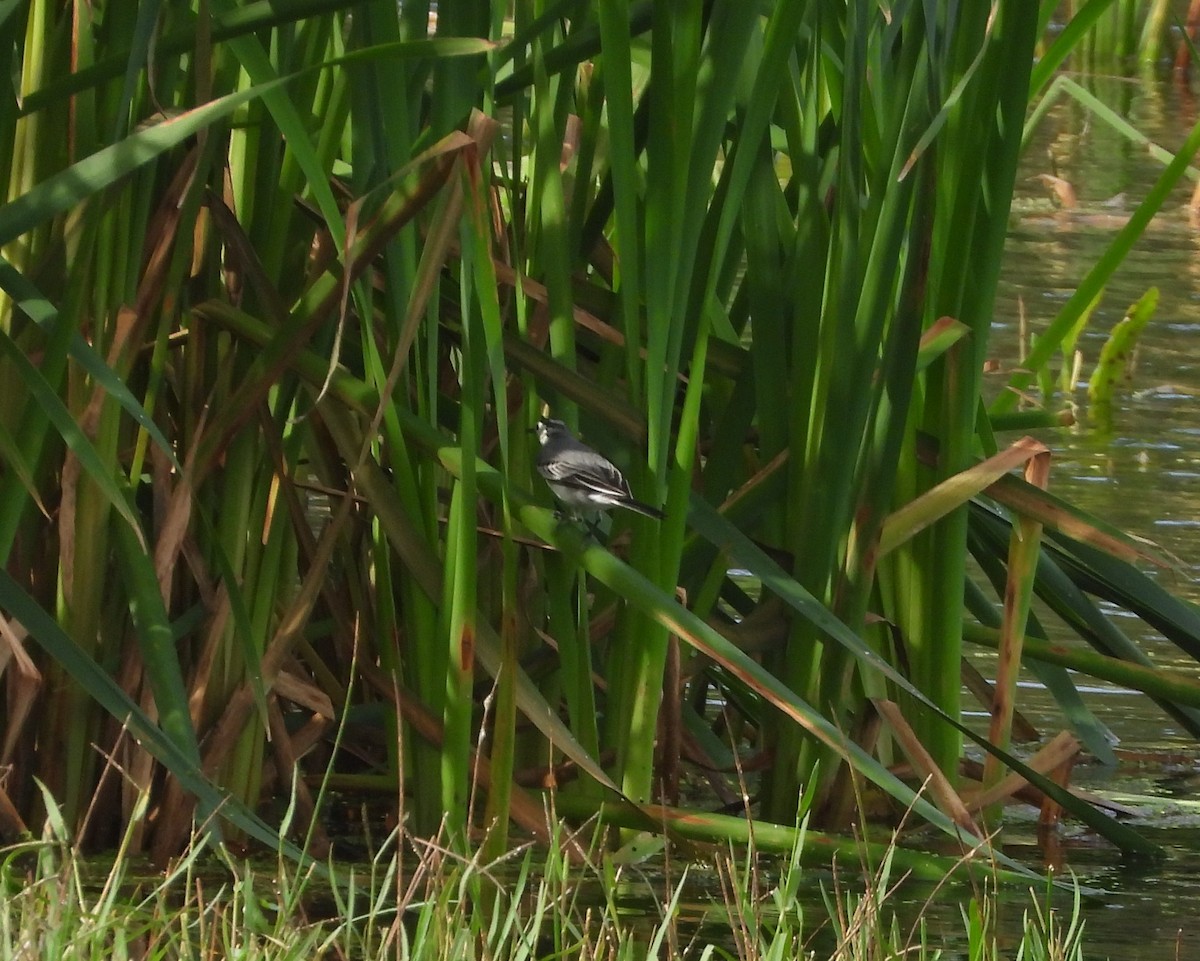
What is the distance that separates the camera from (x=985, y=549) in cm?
379

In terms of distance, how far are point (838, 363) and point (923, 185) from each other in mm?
282

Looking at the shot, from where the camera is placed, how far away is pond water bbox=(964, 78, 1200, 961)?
3457mm

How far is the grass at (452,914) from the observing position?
228 cm

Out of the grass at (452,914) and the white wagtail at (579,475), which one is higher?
the white wagtail at (579,475)

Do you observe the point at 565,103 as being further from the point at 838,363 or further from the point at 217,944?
the point at 217,944

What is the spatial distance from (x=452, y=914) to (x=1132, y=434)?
482 cm

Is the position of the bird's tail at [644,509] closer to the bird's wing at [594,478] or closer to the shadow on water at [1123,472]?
the bird's wing at [594,478]

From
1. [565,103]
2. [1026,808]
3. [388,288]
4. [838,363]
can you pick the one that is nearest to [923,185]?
[838,363]

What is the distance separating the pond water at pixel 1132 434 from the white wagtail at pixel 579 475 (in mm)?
811

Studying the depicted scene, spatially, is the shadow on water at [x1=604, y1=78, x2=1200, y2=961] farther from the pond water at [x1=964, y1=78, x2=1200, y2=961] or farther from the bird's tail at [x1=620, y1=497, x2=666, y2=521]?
the bird's tail at [x1=620, y1=497, x2=666, y2=521]

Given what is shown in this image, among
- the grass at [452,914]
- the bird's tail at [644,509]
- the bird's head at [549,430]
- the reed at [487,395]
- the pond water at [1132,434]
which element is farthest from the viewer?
the pond water at [1132,434]

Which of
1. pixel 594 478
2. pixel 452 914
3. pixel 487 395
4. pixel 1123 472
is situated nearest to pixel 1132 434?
pixel 1123 472

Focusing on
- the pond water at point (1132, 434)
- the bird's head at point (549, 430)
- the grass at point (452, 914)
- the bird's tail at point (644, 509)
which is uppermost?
the bird's head at point (549, 430)

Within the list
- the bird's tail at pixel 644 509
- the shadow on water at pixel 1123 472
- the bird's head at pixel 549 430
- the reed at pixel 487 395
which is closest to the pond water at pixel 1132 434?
the shadow on water at pixel 1123 472
